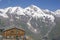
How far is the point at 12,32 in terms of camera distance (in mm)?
106312

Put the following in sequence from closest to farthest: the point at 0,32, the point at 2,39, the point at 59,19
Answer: the point at 2,39, the point at 0,32, the point at 59,19

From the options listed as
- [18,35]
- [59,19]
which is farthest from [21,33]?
[59,19]

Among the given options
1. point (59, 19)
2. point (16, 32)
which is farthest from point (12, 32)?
point (59, 19)

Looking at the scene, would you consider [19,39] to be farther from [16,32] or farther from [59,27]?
[59,27]

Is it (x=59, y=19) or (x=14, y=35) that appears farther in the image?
(x=59, y=19)

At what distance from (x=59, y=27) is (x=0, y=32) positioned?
341ft

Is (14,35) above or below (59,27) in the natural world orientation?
below

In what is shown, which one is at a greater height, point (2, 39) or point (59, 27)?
point (59, 27)

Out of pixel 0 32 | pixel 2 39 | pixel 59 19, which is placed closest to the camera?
pixel 2 39

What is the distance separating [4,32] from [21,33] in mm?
7273

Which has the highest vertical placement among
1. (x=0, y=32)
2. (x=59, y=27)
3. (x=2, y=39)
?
(x=59, y=27)

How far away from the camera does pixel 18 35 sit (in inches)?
4082

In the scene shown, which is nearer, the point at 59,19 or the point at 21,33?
the point at 21,33

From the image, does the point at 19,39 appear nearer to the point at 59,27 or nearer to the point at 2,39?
the point at 2,39
